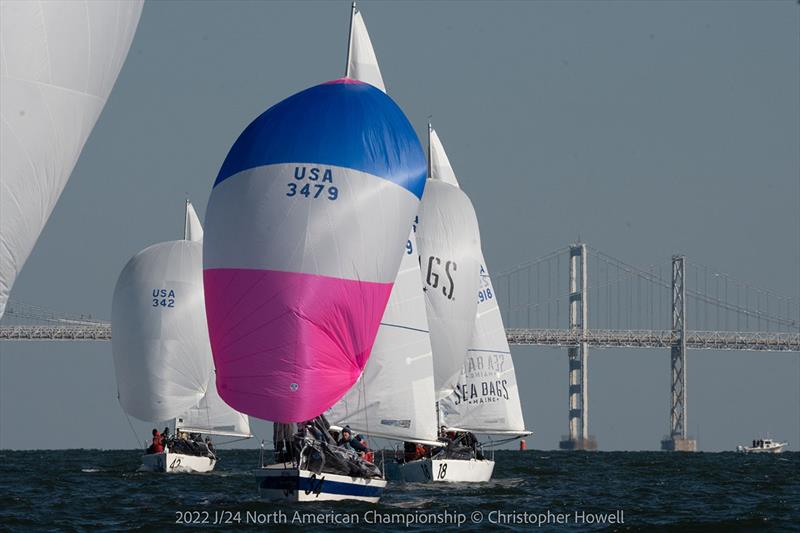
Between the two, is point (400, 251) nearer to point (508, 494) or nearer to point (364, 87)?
point (364, 87)

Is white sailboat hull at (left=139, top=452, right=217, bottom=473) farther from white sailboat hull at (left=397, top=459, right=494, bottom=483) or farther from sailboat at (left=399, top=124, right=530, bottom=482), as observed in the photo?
white sailboat hull at (left=397, top=459, right=494, bottom=483)

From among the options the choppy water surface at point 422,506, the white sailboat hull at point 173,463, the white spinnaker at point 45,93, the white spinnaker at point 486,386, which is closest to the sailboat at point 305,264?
the choppy water surface at point 422,506

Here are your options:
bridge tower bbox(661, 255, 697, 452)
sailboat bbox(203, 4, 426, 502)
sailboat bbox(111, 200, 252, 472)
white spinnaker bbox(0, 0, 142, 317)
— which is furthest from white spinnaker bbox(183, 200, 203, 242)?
bridge tower bbox(661, 255, 697, 452)

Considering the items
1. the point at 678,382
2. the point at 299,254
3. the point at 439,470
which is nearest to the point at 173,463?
the point at 439,470

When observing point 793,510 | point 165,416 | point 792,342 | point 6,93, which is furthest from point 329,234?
point 792,342

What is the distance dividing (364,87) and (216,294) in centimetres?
235

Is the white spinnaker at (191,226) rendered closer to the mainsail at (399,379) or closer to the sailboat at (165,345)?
the sailboat at (165,345)

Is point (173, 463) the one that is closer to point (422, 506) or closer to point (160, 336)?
point (160, 336)

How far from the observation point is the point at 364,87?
1313 centimetres

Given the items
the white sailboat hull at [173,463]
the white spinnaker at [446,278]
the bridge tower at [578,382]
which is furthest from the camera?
the bridge tower at [578,382]

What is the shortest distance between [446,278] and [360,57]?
3483mm

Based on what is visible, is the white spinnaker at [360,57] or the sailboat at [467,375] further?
the sailboat at [467,375]

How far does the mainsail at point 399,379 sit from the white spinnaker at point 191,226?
11177 mm

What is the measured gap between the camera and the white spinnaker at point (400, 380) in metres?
13.9
